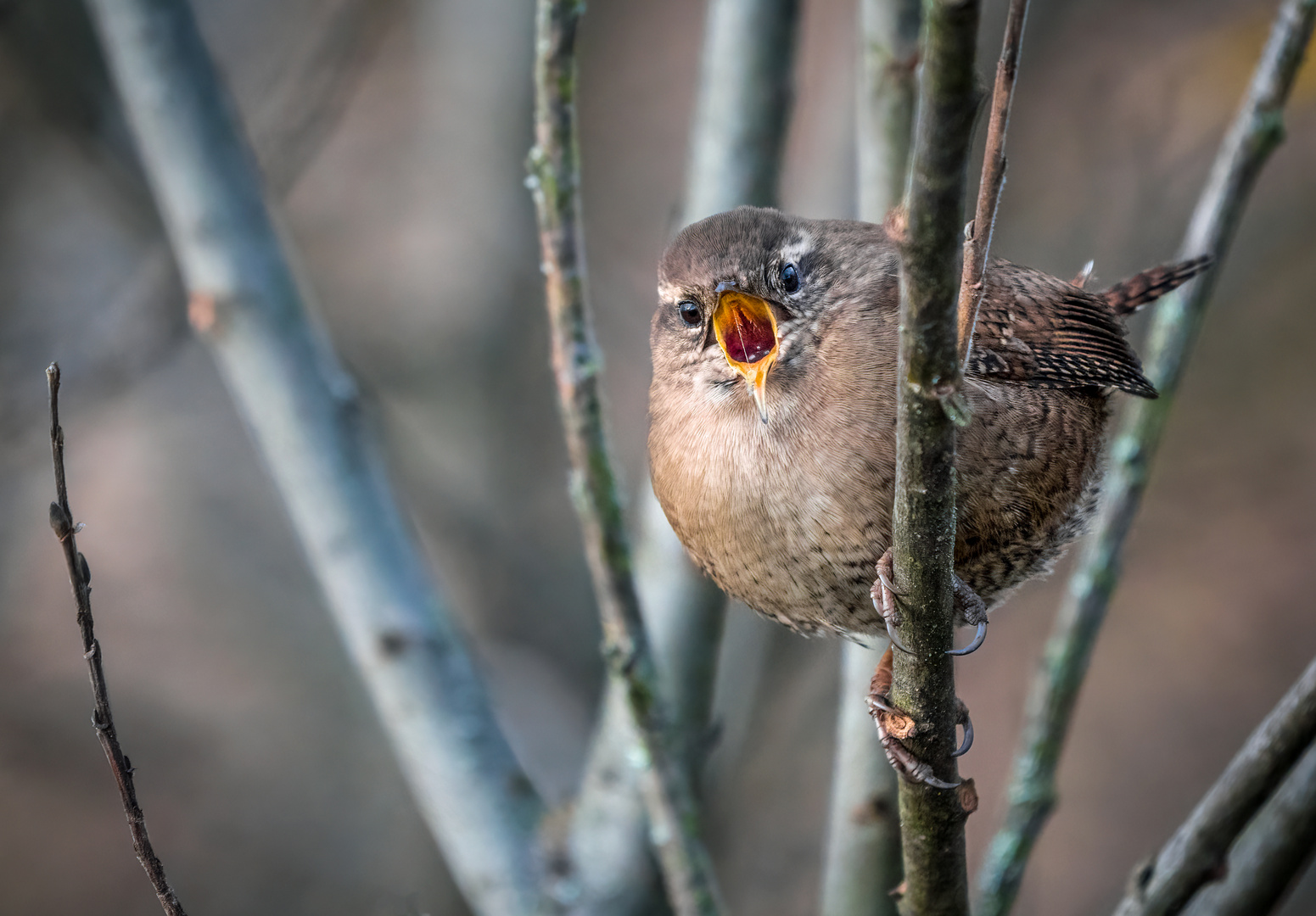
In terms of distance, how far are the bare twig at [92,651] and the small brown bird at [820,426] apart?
101 cm

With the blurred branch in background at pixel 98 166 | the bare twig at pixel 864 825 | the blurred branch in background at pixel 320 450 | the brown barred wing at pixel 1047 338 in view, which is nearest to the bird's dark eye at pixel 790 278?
the brown barred wing at pixel 1047 338

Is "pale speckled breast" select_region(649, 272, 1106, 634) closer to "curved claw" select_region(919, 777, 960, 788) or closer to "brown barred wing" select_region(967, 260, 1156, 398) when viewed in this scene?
"brown barred wing" select_region(967, 260, 1156, 398)

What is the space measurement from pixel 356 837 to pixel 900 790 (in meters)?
3.96

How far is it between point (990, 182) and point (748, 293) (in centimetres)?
71

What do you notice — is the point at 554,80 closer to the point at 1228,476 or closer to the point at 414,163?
the point at 414,163

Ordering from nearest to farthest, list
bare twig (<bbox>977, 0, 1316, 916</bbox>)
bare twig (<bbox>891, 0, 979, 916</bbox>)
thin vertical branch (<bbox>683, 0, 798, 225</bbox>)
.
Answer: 1. bare twig (<bbox>891, 0, 979, 916</bbox>)
2. bare twig (<bbox>977, 0, 1316, 916</bbox>)
3. thin vertical branch (<bbox>683, 0, 798, 225</bbox>)

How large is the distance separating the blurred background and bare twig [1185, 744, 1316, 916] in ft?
6.90

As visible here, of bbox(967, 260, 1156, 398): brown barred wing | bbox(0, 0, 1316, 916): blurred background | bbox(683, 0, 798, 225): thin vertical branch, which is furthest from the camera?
bbox(0, 0, 1316, 916): blurred background

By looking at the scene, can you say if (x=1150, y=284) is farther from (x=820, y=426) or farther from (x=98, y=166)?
(x=98, y=166)

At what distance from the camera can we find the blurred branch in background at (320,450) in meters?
2.70

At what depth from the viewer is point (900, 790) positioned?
70.8 inches

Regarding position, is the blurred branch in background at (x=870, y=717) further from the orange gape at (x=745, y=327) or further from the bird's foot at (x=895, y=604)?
the orange gape at (x=745, y=327)

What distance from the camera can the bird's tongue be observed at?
1.97m

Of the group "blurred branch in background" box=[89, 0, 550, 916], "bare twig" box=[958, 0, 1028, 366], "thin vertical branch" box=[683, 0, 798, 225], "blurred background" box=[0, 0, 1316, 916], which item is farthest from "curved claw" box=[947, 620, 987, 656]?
"blurred background" box=[0, 0, 1316, 916]
